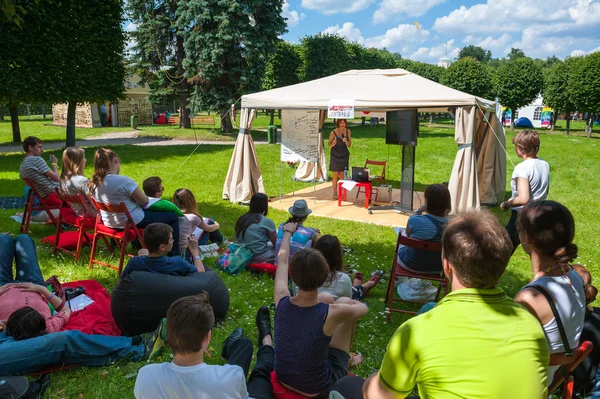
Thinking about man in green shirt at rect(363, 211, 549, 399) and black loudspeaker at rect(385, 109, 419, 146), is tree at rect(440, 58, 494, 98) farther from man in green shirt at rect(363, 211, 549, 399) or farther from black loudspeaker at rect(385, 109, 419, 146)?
man in green shirt at rect(363, 211, 549, 399)

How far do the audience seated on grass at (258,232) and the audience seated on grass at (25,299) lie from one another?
216 cm

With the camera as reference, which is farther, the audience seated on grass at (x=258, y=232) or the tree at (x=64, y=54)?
the tree at (x=64, y=54)

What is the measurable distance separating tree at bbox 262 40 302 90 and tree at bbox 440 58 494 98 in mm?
15686

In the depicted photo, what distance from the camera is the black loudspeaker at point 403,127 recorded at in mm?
9070

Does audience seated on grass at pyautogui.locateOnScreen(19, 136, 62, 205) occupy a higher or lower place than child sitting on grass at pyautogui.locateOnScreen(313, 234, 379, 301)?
higher

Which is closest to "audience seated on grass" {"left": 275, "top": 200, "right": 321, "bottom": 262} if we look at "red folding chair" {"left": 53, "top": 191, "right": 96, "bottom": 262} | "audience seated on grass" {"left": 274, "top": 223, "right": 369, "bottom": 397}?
"audience seated on grass" {"left": 274, "top": 223, "right": 369, "bottom": 397}

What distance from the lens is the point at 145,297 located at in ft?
11.8

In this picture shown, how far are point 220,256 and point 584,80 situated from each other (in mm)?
34220

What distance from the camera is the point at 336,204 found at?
1005 cm

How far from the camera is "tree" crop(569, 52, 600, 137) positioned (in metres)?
30.6

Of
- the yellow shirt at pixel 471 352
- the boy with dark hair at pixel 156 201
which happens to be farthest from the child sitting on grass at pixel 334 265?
the boy with dark hair at pixel 156 201

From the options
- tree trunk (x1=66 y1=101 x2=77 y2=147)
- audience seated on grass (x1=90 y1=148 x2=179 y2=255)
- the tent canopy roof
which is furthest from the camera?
tree trunk (x1=66 y1=101 x2=77 y2=147)

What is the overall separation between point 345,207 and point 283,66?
25.2 m

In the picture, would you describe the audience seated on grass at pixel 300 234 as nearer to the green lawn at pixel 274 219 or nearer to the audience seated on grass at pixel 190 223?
the green lawn at pixel 274 219
